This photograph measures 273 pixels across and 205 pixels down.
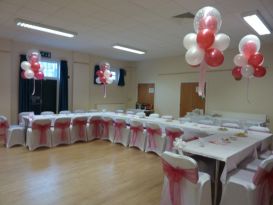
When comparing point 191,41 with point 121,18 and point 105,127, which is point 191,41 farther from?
point 105,127

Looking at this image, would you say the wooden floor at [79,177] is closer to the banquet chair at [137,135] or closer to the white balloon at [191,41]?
the banquet chair at [137,135]

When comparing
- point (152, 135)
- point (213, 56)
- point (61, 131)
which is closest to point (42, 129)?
point (61, 131)

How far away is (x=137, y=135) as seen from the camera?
569 centimetres

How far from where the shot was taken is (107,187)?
134 inches

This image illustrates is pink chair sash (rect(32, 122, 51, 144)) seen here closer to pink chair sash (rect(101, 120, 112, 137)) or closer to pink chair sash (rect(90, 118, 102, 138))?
pink chair sash (rect(90, 118, 102, 138))

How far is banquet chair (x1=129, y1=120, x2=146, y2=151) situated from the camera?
5.55m

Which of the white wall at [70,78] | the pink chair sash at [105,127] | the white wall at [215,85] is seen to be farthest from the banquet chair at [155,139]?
the white wall at [70,78]

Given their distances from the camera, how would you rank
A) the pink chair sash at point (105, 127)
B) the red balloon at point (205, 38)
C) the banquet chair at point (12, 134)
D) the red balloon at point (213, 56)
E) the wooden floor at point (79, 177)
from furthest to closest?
1. the pink chair sash at point (105, 127)
2. the banquet chair at point (12, 134)
3. the wooden floor at point (79, 177)
4. the red balloon at point (213, 56)
5. the red balloon at point (205, 38)

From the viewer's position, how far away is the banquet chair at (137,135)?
5.55 metres

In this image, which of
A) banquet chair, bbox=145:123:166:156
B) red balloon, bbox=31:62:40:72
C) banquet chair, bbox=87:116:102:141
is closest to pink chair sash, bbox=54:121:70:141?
banquet chair, bbox=87:116:102:141

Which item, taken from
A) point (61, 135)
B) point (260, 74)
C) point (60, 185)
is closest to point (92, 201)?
point (60, 185)

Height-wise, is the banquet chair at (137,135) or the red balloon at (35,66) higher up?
the red balloon at (35,66)

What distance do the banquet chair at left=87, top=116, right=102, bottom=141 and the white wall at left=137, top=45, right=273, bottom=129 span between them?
344 centimetres

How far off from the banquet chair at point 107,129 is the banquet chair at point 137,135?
890 mm
